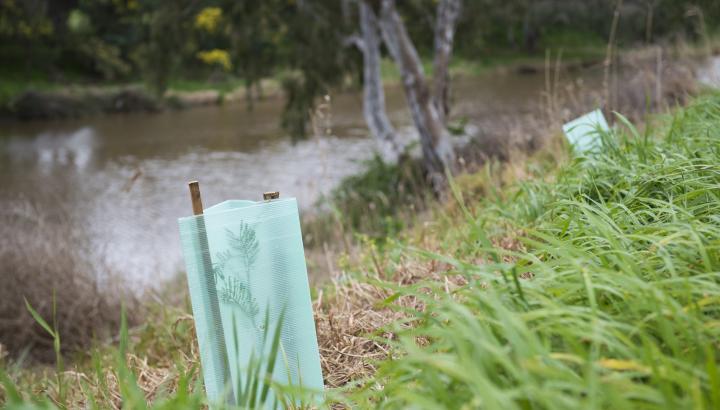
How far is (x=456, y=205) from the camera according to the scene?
13.9 ft

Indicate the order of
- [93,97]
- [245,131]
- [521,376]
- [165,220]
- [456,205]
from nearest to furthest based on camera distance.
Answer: [521,376] < [456,205] < [165,220] < [245,131] < [93,97]

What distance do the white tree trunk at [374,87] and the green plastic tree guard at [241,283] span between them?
7551mm

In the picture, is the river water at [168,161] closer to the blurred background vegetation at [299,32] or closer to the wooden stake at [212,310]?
the blurred background vegetation at [299,32]

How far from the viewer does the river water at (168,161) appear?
8.66 meters

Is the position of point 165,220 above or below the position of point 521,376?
below

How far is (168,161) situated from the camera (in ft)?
43.9

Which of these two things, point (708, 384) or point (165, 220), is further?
point (165, 220)

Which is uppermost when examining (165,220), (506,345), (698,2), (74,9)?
(74,9)

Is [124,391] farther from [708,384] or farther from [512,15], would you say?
[512,15]

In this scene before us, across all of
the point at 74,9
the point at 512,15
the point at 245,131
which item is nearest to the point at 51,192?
the point at 245,131

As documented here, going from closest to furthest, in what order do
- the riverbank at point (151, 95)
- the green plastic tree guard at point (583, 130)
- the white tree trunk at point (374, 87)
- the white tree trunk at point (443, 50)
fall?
the green plastic tree guard at point (583, 130), the white tree trunk at point (443, 50), the white tree trunk at point (374, 87), the riverbank at point (151, 95)

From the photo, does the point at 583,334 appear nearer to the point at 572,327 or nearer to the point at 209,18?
the point at 572,327

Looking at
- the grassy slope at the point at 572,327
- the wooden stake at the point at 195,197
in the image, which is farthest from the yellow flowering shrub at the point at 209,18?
the wooden stake at the point at 195,197

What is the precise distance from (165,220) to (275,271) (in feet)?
26.8
